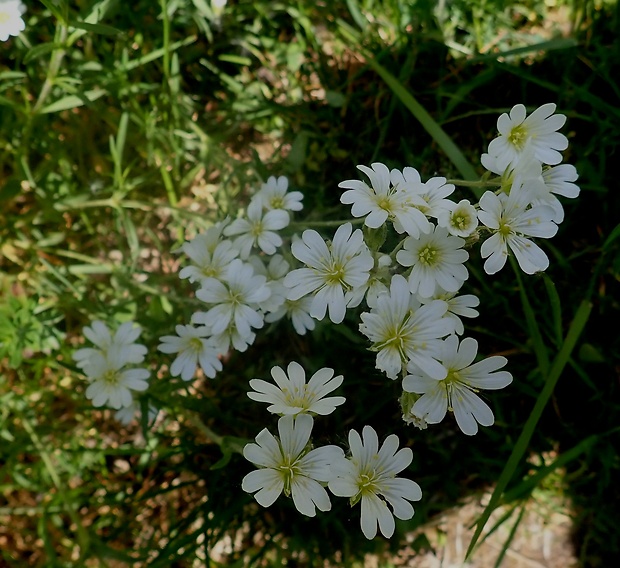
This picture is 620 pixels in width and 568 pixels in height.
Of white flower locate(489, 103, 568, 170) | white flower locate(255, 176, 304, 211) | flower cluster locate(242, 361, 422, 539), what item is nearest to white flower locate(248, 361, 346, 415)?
flower cluster locate(242, 361, 422, 539)

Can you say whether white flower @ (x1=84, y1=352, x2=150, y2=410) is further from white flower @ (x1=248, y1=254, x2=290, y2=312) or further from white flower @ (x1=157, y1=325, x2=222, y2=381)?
white flower @ (x1=248, y1=254, x2=290, y2=312)

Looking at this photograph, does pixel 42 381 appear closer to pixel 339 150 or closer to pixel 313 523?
pixel 313 523

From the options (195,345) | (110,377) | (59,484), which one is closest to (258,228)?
(195,345)

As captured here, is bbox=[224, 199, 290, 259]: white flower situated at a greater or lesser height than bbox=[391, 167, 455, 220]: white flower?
lesser

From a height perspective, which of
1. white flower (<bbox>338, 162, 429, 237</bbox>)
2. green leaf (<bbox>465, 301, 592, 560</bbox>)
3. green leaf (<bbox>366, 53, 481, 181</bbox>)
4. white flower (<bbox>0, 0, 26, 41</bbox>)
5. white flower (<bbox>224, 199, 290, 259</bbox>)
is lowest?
green leaf (<bbox>465, 301, 592, 560</bbox>)

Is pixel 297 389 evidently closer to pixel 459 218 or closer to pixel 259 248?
pixel 459 218

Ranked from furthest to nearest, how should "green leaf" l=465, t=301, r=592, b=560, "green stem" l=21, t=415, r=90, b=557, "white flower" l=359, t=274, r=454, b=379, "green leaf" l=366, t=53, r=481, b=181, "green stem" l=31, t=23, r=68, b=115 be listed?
1. "green stem" l=21, t=415, r=90, b=557
2. "green leaf" l=366, t=53, r=481, b=181
3. "green leaf" l=465, t=301, r=592, b=560
4. "green stem" l=31, t=23, r=68, b=115
5. "white flower" l=359, t=274, r=454, b=379

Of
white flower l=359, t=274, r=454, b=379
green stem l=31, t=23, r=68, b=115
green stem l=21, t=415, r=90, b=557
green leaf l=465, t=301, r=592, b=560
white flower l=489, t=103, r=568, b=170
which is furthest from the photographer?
green stem l=21, t=415, r=90, b=557
